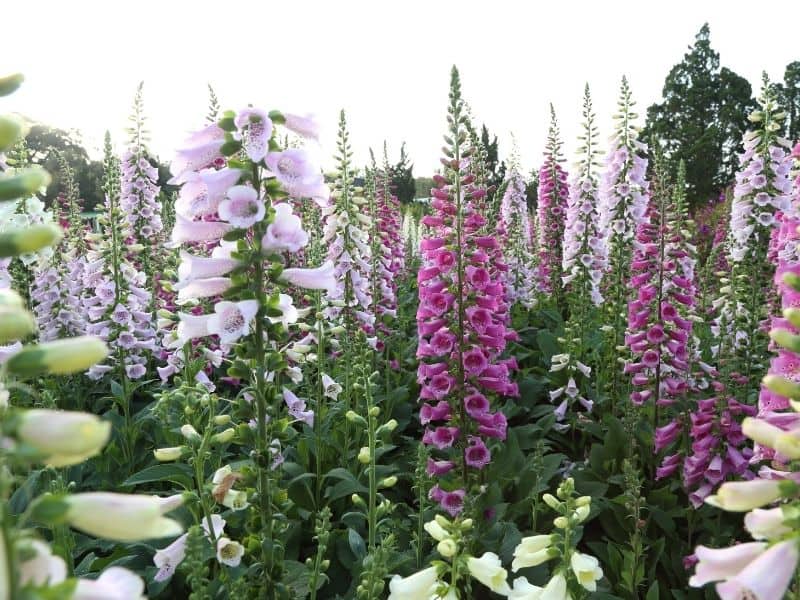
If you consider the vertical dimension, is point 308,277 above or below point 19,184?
below

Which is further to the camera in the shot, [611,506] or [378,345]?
[378,345]

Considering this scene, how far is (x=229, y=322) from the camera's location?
2283mm

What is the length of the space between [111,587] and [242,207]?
148 cm

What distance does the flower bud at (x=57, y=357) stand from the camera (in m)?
1.00

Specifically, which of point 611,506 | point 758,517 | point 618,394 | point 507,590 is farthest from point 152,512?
point 618,394

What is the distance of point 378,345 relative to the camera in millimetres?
6691

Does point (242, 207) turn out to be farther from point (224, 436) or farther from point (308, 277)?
point (224, 436)

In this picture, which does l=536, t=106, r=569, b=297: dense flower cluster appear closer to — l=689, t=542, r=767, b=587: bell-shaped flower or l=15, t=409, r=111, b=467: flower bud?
l=689, t=542, r=767, b=587: bell-shaped flower

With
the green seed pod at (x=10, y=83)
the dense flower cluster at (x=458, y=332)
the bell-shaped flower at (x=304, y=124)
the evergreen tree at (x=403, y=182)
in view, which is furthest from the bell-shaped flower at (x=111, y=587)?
the evergreen tree at (x=403, y=182)

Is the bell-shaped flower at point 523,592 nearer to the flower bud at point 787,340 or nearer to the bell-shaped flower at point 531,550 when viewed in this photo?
the bell-shaped flower at point 531,550

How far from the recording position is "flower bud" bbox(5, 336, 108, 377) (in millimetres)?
1003

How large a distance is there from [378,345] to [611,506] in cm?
307

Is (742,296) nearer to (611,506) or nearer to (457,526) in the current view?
(611,506)

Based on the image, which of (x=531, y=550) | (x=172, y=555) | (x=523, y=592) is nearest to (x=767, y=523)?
(x=523, y=592)
